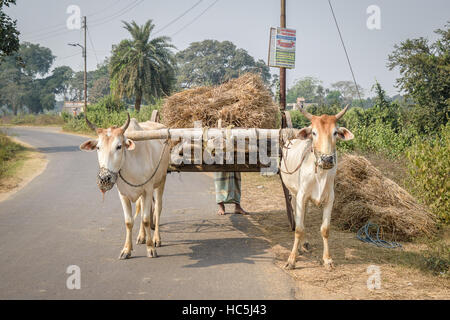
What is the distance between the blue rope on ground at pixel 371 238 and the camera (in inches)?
227

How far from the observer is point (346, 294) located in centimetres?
405

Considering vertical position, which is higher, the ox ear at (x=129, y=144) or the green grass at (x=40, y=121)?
the green grass at (x=40, y=121)

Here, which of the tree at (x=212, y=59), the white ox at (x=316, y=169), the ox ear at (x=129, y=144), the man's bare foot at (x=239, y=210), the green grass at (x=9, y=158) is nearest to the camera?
the white ox at (x=316, y=169)

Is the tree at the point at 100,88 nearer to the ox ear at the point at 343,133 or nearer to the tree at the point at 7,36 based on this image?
the tree at the point at 7,36

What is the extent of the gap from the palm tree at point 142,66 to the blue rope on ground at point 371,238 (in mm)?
24499

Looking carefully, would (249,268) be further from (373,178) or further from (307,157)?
(373,178)

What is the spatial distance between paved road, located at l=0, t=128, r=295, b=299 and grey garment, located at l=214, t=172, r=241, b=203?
0.38 m

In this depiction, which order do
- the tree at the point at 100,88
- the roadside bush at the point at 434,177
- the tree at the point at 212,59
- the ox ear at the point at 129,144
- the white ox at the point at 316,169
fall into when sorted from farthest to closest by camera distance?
the tree at the point at 100,88, the tree at the point at 212,59, the roadside bush at the point at 434,177, the ox ear at the point at 129,144, the white ox at the point at 316,169

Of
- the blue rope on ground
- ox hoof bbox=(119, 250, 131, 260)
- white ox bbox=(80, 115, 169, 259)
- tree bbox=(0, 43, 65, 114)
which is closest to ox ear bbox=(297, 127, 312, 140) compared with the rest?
white ox bbox=(80, 115, 169, 259)

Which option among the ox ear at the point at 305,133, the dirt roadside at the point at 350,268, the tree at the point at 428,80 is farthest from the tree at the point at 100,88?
the ox ear at the point at 305,133

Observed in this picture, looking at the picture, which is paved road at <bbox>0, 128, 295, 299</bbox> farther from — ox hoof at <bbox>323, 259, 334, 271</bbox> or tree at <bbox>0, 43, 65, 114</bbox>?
tree at <bbox>0, 43, 65, 114</bbox>

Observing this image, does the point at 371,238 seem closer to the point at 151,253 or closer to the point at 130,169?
the point at 151,253
